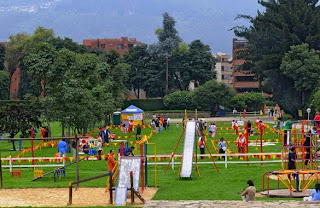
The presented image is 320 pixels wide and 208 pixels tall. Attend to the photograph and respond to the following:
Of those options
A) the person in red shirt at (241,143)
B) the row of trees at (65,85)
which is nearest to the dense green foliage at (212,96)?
the row of trees at (65,85)

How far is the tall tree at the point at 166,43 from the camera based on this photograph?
125 meters

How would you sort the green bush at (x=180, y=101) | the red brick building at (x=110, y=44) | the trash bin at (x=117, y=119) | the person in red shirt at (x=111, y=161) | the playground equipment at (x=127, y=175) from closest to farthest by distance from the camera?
the playground equipment at (x=127, y=175) < the person in red shirt at (x=111, y=161) < the trash bin at (x=117, y=119) < the green bush at (x=180, y=101) < the red brick building at (x=110, y=44)

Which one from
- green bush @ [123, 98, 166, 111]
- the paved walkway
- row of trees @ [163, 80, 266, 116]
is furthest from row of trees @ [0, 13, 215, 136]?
the paved walkway

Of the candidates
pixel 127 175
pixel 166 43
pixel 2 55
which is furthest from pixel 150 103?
pixel 127 175

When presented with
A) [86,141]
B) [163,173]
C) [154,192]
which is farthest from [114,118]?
[154,192]

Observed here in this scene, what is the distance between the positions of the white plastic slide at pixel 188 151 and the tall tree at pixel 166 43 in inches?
3479

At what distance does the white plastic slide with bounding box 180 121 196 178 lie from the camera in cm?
3163

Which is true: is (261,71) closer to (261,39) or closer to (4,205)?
(261,39)

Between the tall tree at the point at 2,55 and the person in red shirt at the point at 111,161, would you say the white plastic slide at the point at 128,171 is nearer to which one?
the person in red shirt at the point at 111,161

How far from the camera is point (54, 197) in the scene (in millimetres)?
26625

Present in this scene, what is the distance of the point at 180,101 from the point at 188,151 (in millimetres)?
74039

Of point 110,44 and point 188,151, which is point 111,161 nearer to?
point 188,151

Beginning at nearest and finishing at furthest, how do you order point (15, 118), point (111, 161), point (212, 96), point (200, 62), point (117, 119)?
1. point (111, 161)
2. point (15, 118)
3. point (117, 119)
4. point (212, 96)
5. point (200, 62)

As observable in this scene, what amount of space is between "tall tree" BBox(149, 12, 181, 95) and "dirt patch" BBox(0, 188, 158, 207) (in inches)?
3759
